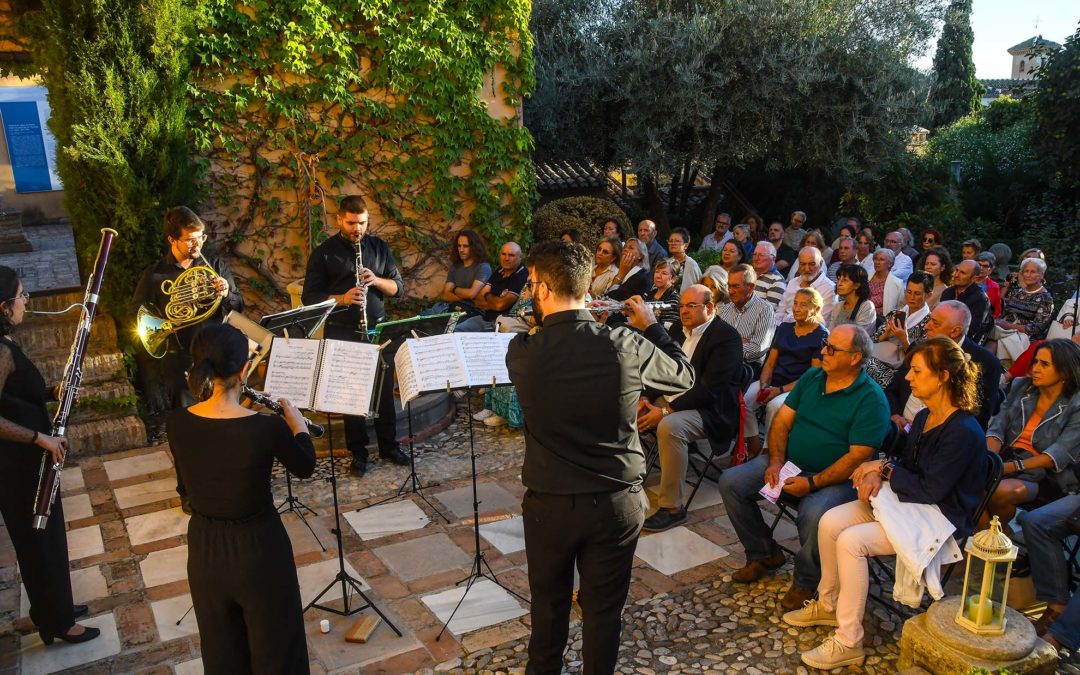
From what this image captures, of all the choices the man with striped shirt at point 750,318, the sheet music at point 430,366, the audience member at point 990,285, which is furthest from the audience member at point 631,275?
the sheet music at point 430,366

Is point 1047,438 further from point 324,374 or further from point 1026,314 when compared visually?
point 324,374

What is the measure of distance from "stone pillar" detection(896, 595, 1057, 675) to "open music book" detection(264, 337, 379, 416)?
2751 millimetres

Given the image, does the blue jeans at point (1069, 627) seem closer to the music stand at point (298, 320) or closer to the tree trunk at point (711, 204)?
the music stand at point (298, 320)

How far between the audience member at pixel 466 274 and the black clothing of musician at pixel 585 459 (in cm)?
495

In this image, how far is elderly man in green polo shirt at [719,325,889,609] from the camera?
417 cm

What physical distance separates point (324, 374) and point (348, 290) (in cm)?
198

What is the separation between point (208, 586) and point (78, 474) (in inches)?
163

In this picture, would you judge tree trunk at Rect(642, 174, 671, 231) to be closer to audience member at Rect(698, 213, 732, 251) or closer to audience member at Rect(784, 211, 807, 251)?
audience member at Rect(698, 213, 732, 251)

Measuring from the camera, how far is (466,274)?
8.14 m

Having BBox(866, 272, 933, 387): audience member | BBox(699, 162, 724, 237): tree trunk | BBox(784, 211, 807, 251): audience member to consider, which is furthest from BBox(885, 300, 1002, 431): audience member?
BBox(699, 162, 724, 237): tree trunk

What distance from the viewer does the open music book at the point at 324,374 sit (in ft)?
13.4

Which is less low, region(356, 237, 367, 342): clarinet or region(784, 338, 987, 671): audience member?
region(356, 237, 367, 342): clarinet

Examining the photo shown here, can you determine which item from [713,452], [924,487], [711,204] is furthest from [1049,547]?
[711,204]

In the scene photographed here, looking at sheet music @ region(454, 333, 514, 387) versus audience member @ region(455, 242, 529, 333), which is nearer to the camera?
sheet music @ region(454, 333, 514, 387)
